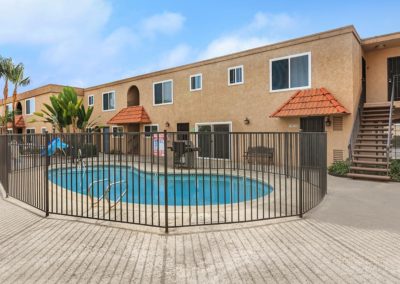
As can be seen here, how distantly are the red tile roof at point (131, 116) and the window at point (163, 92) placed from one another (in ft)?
4.34

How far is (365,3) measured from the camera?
502 inches

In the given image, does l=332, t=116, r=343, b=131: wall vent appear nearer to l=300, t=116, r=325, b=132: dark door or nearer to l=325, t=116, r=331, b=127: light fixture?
l=325, t=116, r=331, b=127: light fixture

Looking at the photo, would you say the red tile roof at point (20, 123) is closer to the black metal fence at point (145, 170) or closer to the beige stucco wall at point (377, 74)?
the black metal fence at point (145, 170)

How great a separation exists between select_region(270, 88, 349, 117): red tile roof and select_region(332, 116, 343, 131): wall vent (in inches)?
23.2

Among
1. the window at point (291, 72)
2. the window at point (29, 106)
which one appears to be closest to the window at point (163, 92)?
the window at point (291, 72)

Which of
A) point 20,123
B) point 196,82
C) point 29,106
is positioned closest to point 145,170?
point 196,82

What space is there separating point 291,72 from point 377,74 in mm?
4352

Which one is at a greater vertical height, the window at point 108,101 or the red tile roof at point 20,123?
the window at point 108,101

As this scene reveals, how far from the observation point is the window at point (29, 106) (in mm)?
29836

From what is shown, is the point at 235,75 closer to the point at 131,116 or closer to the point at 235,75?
the point at 235,75

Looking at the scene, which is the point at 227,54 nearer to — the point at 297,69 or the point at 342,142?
the point at 297,69

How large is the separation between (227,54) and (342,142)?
25.0 feet

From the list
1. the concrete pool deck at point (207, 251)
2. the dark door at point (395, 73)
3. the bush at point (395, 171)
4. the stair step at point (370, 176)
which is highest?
the dark door at point (395, 73)

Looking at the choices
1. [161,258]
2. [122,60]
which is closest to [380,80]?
[161,258]
